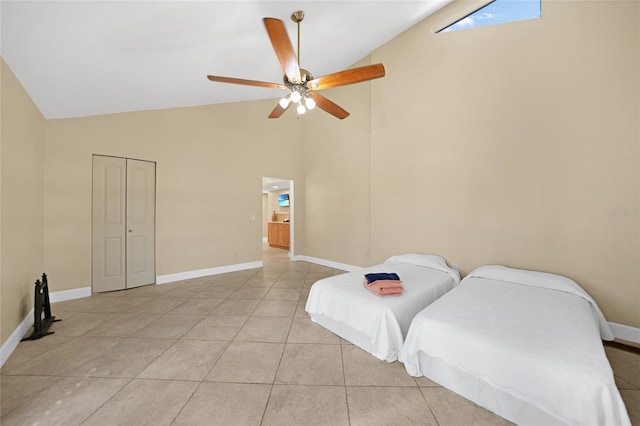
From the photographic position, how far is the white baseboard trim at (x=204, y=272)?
13.7 feet

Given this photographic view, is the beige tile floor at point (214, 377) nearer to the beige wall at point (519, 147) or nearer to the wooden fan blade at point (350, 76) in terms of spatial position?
the beige wall at point (519, 147)

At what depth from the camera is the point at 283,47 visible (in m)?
1.92

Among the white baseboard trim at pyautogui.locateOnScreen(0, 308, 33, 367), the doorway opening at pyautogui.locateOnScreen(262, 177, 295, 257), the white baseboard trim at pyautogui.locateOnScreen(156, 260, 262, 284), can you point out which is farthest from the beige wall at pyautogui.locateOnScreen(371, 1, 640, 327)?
the white baseboard trim at pyautogui.locateOnScreen(0, 308, 33, 367)

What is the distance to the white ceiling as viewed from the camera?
188cm

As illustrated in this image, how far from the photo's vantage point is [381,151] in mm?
4199

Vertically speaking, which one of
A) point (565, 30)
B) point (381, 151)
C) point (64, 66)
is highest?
point (565, 30)

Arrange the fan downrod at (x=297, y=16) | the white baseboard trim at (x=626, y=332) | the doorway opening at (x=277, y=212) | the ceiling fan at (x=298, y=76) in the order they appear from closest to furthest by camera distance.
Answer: the ceiling fan at (x=298, y=76) < the white baseboard trim at (x=626, y=332) < the fan downrod at (x=297, y=16) < the doorway opening at (x=277, y=212)

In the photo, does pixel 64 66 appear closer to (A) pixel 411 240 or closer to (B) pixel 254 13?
(B) pixel 254 13

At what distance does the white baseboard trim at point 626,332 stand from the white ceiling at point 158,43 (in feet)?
14.3

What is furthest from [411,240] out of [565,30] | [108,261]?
[108,261]

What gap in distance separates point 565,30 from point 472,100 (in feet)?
3.25

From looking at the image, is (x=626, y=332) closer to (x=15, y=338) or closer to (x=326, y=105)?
(x=326, y=105)

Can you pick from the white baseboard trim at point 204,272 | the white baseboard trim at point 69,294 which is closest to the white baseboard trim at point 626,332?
the white baseboard trim at point 204,272

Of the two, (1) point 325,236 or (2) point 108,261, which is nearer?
(2) point 108,261
